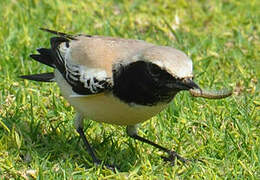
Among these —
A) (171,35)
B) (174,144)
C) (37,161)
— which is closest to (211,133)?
(174,144)

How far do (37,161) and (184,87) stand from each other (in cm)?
168

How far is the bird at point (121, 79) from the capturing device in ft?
17.3

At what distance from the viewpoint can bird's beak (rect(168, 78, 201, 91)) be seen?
516 centimetres

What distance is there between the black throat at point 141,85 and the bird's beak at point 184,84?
10 centimetres

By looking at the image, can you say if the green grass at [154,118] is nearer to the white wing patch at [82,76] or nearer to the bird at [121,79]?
the bird at [121,79]

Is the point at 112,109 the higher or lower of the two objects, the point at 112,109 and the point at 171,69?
the lower

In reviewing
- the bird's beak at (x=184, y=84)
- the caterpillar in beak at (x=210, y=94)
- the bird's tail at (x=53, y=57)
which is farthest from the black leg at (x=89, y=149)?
the bird's beak at (x=184, y=84)

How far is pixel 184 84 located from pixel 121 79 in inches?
25.9

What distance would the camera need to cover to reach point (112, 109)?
5.59 metres

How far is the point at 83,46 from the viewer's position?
6148 mm

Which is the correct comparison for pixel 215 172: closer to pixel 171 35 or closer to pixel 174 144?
pixel 174 144

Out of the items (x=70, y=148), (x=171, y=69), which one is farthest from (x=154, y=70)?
(x=70, y=148)

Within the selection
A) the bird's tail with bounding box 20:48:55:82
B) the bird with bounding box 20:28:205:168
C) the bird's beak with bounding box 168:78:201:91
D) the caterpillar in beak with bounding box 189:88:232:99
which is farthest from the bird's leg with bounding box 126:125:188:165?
the bird's beak with bounding box 168:78:201:91

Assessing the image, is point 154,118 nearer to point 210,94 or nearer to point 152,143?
point 152,143
